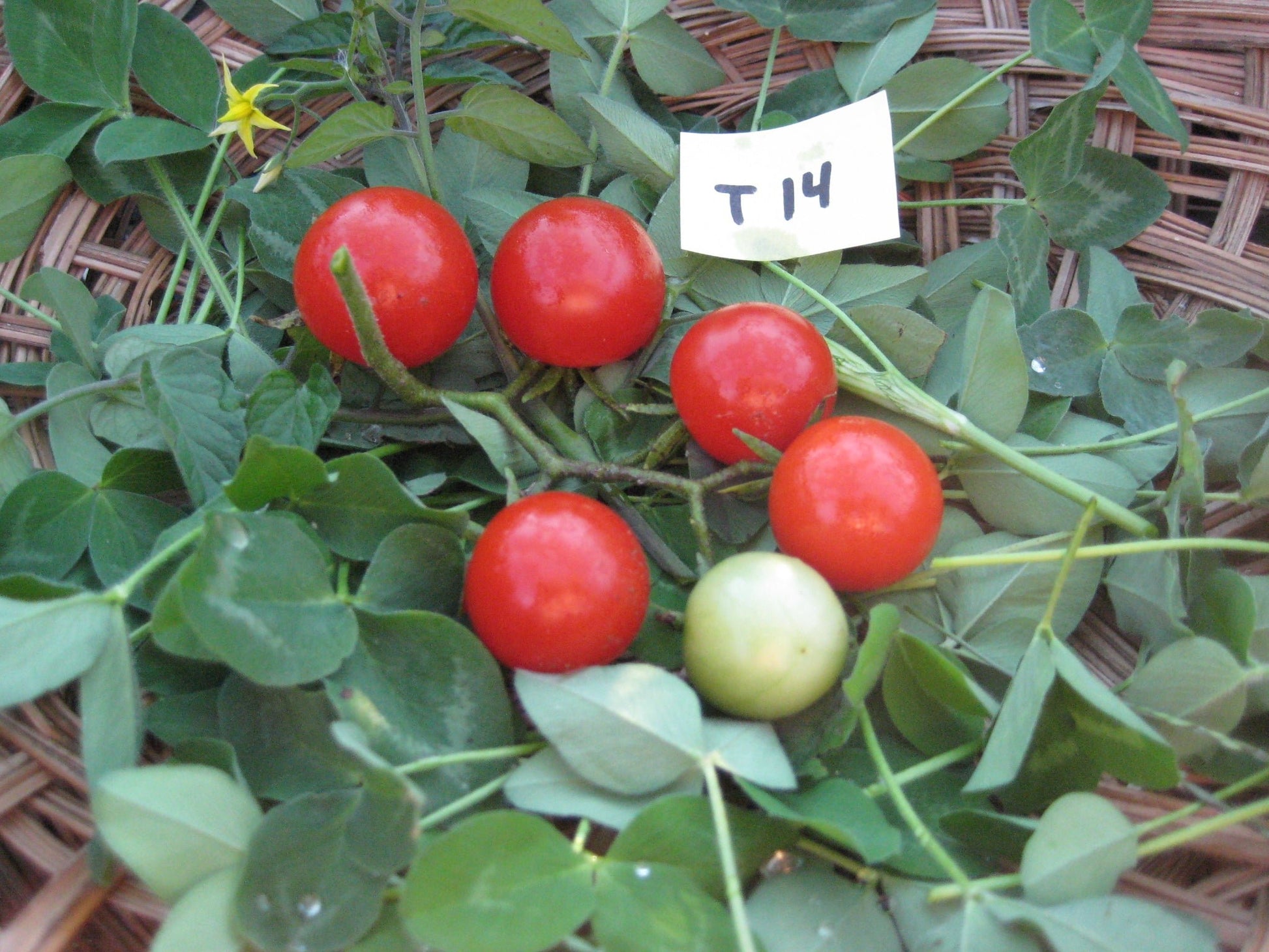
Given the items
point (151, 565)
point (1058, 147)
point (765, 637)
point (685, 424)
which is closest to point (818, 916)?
point (765, 637)

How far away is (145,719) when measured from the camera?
627 millimetres

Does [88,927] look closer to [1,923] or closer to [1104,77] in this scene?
[1,923]

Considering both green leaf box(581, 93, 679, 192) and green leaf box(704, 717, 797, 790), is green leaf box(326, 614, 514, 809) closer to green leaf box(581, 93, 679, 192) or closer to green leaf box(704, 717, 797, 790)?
green leaf box(704, 717, 797, 790)

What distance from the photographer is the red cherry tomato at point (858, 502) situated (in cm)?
64

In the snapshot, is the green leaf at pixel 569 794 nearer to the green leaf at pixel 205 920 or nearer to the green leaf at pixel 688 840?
the green leaf at pixel 688 840

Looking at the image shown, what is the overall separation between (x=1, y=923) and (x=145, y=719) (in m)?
0.15

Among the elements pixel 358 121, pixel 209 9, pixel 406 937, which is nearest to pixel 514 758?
pixel 406 937

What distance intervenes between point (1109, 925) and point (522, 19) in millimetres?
714

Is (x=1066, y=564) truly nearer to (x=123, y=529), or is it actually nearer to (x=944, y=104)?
(x=944, y=104)

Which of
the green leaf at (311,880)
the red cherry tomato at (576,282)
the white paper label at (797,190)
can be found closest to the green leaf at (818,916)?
the green leaf at (311,880)

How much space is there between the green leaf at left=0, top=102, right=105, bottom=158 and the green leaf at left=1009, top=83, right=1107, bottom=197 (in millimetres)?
886

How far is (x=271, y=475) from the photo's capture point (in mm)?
602

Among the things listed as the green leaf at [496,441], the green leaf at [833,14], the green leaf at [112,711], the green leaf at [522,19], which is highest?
the green leaf at [522,19]

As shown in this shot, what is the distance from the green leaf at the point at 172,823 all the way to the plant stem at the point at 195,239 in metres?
0.45
